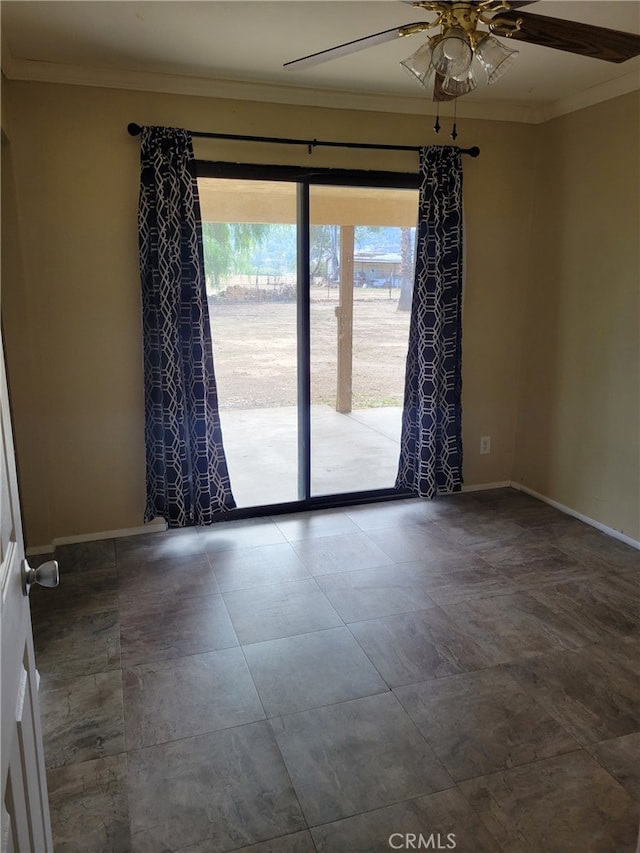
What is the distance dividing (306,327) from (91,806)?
8.73 ft

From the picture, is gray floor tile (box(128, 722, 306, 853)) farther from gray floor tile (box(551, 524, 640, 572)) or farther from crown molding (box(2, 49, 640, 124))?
crown molding (box(2, 49, 640, 124))

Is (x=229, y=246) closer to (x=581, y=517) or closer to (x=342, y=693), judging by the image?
(x=342, y=693)

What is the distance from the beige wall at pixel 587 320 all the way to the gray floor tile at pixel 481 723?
170 cm

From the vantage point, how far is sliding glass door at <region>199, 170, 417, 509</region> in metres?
3.54

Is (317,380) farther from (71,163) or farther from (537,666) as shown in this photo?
(537,666)

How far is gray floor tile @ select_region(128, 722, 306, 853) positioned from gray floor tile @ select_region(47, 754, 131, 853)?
3cm

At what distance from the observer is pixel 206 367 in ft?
11.2

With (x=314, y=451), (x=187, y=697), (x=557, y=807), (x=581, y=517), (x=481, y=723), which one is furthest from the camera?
(x=314, y=451)

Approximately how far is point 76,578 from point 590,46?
3051 millimetres

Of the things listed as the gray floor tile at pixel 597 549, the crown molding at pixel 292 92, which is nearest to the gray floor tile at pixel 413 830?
the gray floor tile at pixel 597 549

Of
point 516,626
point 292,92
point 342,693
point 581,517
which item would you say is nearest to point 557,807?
point 342,693

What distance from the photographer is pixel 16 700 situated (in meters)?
1.08

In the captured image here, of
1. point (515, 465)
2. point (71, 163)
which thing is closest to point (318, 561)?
point (515, 465)

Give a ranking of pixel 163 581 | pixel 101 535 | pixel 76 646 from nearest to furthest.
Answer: pixel 76 646 → pixel 163 581 → pixel 101 535
